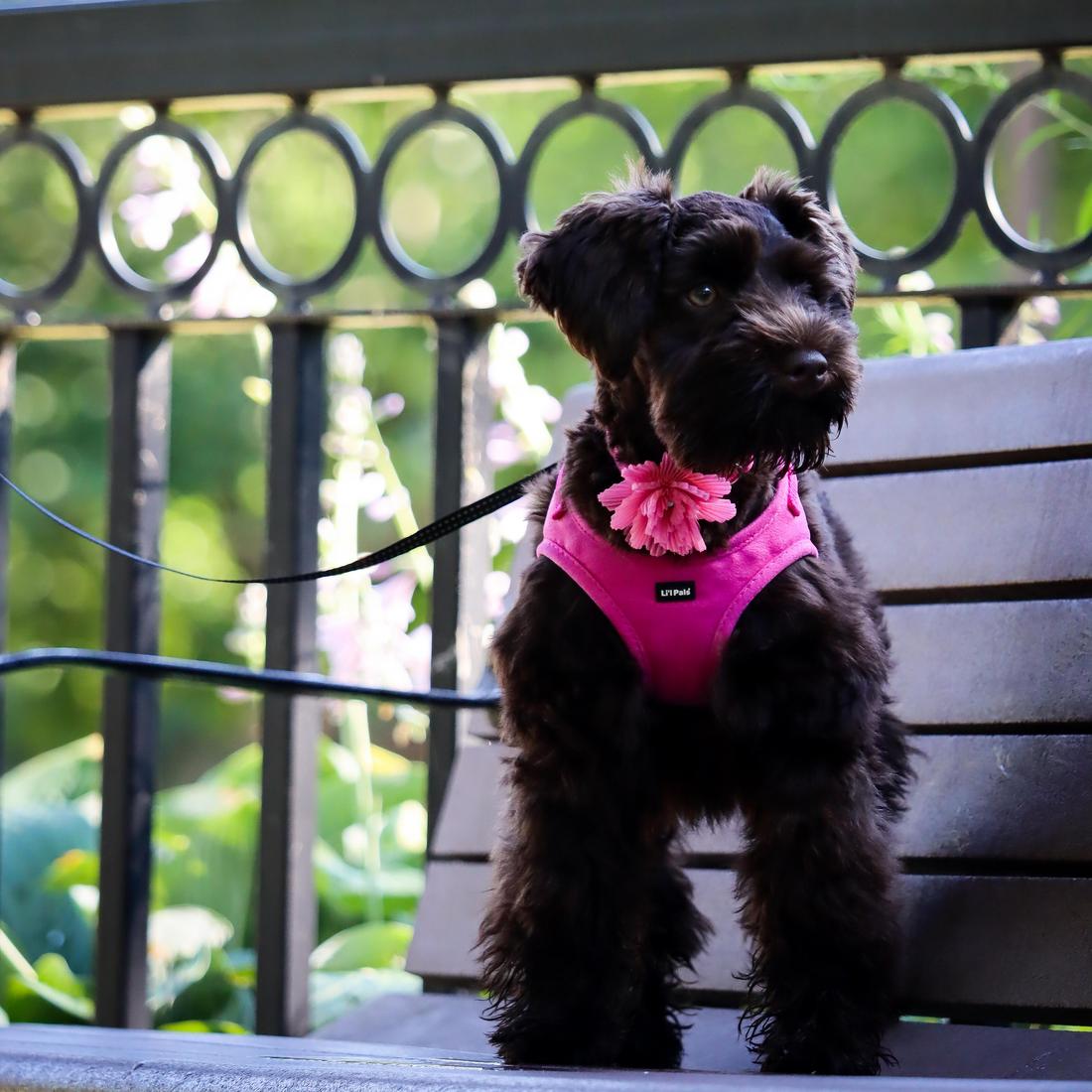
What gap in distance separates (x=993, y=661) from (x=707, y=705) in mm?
531

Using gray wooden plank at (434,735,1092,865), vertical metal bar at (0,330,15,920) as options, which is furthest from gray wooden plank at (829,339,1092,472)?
vertical metal bar at (0,330,15,920)

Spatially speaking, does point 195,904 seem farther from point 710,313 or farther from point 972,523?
point 710,313

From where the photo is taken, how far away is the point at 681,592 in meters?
1.47

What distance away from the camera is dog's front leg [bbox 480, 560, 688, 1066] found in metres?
1.47

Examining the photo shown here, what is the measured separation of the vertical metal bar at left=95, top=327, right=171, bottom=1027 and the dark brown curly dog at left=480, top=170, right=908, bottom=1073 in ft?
3.14

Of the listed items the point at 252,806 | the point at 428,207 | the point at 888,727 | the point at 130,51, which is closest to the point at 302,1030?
the point at 252,806

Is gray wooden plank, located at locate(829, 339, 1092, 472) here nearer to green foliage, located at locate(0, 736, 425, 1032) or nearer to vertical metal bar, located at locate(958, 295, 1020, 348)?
vertical metal bar, located at locate(958, 295, 1020, 348)

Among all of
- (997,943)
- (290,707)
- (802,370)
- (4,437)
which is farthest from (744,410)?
(4,437)

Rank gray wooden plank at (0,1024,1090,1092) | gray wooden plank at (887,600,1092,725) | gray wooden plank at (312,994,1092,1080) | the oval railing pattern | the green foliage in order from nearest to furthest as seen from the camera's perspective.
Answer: gray wooden plank at (0,1024,1090,1092), gray wooden plank at (312,994,1092,1080), gray wooden plank at (887,600,1092,725), the oval railing pattern, the green foliage


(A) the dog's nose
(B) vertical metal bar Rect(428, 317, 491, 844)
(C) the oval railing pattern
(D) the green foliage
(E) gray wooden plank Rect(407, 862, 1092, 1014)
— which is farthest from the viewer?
(D) the green foliage

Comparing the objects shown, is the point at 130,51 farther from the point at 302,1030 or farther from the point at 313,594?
the point at 302,1030

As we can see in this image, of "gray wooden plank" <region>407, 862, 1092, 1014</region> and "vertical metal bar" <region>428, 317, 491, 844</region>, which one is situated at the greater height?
"vertical metal bar" <region>428, 317, 491, 844</region>

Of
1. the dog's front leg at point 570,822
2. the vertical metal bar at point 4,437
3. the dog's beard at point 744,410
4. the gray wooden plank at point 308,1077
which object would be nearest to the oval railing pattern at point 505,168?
the vertical metal bar at point 4,437

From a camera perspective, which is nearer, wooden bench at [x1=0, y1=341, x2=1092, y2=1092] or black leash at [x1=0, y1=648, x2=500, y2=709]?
wooden bench at [x1=0, y1=341, x2=1092, y2=1092]
